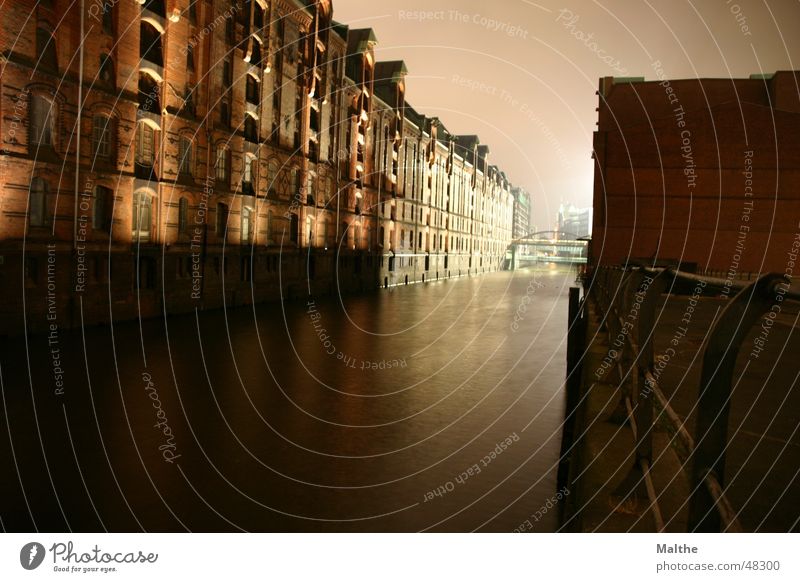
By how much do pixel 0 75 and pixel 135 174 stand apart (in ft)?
19.5

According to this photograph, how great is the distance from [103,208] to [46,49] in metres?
5.35

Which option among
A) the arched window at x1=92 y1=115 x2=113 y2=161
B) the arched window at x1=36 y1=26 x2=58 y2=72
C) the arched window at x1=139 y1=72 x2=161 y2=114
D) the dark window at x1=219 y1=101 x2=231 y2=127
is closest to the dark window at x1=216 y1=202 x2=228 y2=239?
the dark window at x1=219 y1=101 x2=231 y2=127

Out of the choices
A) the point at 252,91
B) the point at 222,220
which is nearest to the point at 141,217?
the point at 222,220

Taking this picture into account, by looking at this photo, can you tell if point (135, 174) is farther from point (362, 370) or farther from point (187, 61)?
point (362, 370)

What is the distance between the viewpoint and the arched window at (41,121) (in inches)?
707

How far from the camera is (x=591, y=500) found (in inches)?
191

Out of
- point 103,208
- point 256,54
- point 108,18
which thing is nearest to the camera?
point 108,18

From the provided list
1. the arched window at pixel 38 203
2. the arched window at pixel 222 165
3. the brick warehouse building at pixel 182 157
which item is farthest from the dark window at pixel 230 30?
the arched window at pixel 38 203

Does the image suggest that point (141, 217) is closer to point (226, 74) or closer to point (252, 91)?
point (226, 74)

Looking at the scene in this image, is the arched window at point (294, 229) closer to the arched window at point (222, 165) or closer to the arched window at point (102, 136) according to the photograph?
the arched window at point (222, 165)

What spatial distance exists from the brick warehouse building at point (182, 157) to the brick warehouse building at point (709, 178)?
56.0 ft

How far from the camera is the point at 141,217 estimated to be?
22891mm

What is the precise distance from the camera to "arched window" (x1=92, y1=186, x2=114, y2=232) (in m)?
20.8

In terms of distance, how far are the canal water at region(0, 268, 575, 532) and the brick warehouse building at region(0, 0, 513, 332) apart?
308 cm
